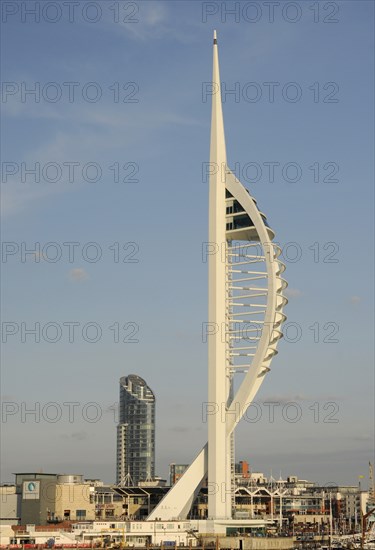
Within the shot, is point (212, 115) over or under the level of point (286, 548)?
over

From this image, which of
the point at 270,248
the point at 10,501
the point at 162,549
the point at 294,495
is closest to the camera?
the point at 162,549

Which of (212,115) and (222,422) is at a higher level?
(212,115)

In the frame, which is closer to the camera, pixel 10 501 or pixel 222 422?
pixel 222 422

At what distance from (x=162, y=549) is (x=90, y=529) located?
1358cm

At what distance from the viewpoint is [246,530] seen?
104562 mm

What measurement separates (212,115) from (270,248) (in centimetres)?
1649

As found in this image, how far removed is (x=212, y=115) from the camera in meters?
108

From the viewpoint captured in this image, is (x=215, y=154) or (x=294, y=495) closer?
(x=215, y=154)

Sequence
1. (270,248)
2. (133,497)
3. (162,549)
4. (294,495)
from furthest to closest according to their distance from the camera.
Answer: (294,495), (133,497), (270,248), (162,549)

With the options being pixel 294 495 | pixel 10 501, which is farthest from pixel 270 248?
pixel 294 495

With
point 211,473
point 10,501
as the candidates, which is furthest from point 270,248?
point 10,501

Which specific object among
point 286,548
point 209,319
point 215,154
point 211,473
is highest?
point 215,154

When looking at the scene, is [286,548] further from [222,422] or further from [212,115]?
[212,115]

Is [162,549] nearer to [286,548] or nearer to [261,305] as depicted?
[286,548]
